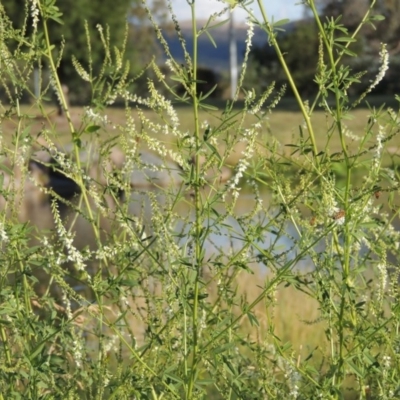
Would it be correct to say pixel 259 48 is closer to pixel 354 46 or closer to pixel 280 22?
pixel 354 46

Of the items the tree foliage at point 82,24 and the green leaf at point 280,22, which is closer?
the green leaf at point 280,22

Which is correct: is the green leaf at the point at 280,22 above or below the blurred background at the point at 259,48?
above

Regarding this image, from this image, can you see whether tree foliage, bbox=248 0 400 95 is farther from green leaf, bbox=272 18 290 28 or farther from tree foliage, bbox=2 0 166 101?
green leaf, bbox=272 18 290 28

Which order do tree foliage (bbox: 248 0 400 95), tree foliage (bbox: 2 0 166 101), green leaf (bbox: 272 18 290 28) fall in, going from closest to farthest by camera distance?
green leaf (bbox: 272 18 290 28)
tree foliage (bbox: 2 0 166 101)
tree foliage (bbox: 248 0 400 95)

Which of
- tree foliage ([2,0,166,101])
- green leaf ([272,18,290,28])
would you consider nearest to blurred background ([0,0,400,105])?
tree foliage ([2,0,166,101])

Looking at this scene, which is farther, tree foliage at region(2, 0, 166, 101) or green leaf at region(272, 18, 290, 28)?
tree foliage at region(2, 0, 166, 101)

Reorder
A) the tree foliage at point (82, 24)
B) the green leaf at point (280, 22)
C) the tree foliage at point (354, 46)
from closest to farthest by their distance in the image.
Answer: the green leaf at point (280, 22)
the tree foliage at point (82, 24)
the tree foliage at point (354, 46)

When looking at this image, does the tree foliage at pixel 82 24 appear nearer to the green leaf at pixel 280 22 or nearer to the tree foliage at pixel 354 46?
the tree foliage at pixel 354 46

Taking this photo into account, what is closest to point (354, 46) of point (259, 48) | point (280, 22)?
point (259, 48)

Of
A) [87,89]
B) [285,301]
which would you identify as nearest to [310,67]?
[87,89]

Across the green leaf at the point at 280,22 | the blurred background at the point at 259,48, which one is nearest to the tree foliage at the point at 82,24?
the blurred background at the point at 259,48

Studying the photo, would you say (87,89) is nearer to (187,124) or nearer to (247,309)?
(187,124)

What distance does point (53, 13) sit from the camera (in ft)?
7.86

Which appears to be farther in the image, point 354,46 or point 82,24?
point 354,46
